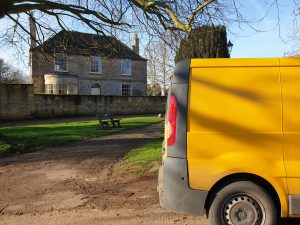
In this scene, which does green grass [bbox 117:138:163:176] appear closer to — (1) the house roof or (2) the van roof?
(2) the van roof

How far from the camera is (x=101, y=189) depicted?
786cm

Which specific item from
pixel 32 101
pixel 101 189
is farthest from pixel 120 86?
pixel 101 189

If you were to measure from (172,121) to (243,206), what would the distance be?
1.32 m

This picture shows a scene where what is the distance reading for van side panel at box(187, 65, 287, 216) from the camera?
4910mm

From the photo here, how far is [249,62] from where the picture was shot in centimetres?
505

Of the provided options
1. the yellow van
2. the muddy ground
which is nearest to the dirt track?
the muddy ground

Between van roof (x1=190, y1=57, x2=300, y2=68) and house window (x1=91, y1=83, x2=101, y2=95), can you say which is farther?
house window (x1=91, y1=83, x2=101, y2=95)

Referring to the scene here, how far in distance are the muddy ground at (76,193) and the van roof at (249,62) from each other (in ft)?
6.96

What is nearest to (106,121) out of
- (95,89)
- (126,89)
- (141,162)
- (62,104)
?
(141,162)

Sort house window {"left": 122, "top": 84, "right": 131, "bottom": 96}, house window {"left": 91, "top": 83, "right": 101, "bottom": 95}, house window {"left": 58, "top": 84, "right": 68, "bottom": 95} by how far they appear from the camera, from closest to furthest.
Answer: house window {"left": 58, "top": 84, "right": 68, "bottom": 95}
house window {"left": 91, "top": 83, "right": 101, "bottom": 95}
house window {"left": 122, "top": 84, "right": 131, "bottom": 96}

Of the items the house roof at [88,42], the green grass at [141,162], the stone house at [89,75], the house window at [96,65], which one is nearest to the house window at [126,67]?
the stone house at [89,75]

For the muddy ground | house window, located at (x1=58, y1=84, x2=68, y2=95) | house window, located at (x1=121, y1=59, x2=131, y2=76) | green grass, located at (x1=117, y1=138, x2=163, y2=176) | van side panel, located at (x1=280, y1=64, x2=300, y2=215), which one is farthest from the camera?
house window, located at (x1=121, y1=59, x2=131, y2=76)

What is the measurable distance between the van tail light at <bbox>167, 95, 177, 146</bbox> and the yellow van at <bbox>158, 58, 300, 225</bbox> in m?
0.01

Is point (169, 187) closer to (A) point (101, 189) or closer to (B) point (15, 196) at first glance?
(A) point (101, 189)
